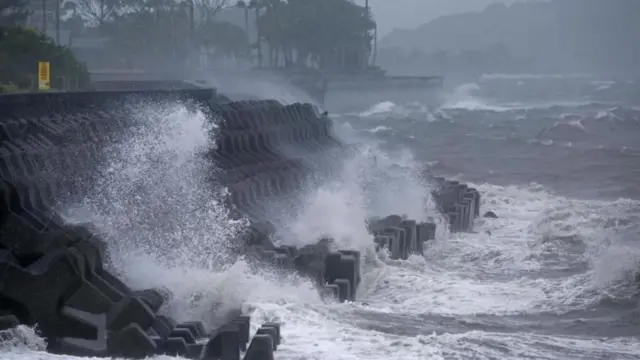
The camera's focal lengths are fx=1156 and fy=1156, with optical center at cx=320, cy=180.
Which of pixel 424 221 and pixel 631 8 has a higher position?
pixel 631 8

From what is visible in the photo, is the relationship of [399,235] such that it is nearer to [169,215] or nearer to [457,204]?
[169,215]

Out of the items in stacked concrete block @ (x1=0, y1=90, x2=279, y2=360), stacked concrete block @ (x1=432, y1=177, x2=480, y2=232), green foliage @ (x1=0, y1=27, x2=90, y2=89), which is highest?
green foliage @ (x1=0, y1=27, x2=90, y2=89)

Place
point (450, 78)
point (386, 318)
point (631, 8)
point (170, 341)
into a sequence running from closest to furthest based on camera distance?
point (170, 341) → point (386, 318) → point (631, 8) → point (450, 78)

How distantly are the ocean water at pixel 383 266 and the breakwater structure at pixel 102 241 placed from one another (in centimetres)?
33

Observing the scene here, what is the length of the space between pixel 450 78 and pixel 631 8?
24795mm

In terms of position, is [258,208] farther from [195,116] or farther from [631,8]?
[631,8]

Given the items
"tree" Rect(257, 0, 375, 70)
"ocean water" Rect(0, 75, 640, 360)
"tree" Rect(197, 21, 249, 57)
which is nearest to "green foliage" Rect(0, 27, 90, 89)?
"ocean water" Rect(0, 75, 640, 360)

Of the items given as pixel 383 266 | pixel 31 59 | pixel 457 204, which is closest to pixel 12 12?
pixel 31 59

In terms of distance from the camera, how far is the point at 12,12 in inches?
1411

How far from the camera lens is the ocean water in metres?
11.3

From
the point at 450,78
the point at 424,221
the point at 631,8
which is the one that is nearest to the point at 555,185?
the point at 424,221

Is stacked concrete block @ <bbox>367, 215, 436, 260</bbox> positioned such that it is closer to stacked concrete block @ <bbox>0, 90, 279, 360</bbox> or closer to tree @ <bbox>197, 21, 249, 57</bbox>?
stacked concrete block @ <bbox>0, 90, 279, 360</bbox>

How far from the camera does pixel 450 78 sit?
398 feet

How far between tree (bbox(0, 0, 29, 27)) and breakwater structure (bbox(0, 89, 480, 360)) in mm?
14614
